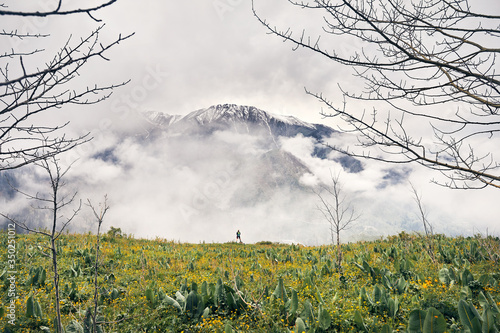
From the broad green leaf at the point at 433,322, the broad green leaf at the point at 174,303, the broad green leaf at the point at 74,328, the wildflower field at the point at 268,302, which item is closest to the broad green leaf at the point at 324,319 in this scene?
the wildflower field at the point at 268,302

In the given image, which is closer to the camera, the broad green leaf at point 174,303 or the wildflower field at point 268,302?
the wildflower field at point 268,302

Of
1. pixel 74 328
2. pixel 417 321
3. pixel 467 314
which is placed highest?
pixel 467 314

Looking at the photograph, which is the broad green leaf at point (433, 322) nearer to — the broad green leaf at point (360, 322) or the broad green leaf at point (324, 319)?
the broad green leaf at point (360, 322)

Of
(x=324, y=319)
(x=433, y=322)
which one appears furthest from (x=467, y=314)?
(x=324, y=319)

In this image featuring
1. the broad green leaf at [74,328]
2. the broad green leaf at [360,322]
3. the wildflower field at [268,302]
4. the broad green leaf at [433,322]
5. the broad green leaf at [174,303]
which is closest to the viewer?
the broad green leaf at [433,322]

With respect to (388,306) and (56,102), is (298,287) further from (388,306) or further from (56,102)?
(56,102)

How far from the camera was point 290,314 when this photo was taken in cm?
438

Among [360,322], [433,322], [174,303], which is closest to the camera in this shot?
[433,322]

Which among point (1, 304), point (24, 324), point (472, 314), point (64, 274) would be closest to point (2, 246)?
point (64, 274)

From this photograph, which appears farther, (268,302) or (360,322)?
(268,302)

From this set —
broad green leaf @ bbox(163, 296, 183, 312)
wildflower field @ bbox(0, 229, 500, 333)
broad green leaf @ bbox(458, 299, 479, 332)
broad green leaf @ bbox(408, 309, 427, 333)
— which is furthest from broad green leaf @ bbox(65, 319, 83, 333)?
broad green leaf @ bbox(458, 299, 479, 332)

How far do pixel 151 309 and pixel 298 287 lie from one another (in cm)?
334

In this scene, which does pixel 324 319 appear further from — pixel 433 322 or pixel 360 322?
pixel 433 322

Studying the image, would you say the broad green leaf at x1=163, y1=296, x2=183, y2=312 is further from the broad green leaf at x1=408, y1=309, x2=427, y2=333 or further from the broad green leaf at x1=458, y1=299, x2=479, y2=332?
the broad green leaf at x1=458, y1=299, x2=479, y2=332
